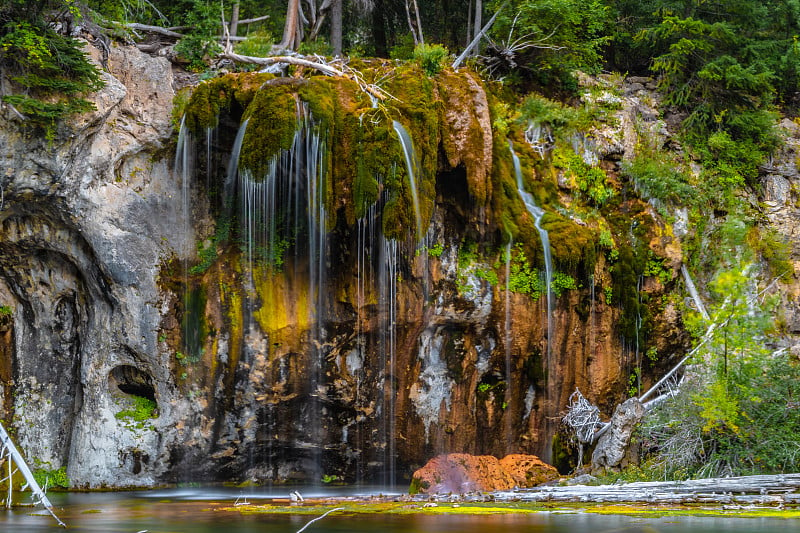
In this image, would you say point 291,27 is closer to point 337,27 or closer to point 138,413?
point 337,27

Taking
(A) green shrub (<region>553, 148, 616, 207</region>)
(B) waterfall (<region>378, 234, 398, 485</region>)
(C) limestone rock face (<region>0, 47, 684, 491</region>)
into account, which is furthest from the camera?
(A) green shrub (<region>553, 148, 616, 207</region>)

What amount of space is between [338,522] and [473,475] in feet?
10.2

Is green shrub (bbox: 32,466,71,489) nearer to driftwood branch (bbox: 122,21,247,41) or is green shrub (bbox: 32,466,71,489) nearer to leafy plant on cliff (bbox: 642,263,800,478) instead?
driftwood branch (bbox: 122,21,247,41)

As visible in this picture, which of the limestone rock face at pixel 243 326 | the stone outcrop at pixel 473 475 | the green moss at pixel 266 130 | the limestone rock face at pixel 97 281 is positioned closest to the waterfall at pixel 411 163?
the limestone rock face at pixel 243 326

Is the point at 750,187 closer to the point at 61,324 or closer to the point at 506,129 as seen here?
the point at 506,129

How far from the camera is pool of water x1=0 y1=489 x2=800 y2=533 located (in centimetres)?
829

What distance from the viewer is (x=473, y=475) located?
38.3ft

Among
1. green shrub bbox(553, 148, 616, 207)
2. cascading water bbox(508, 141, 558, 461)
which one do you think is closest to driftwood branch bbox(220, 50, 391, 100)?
cascading water bbox(508, 141, 558, 461)

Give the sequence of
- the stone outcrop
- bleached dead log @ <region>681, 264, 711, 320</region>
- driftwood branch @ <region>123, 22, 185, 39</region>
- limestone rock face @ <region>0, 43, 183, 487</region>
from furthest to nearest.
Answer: driftwood branch @ <region>123, 22, 185, 39</region>
bleached dead log @ <region>681, 264, 711, 320</region>
limestone rock face @ <region>0, 43, 183, 487</region>
the stone outcrop

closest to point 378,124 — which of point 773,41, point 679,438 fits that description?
point 679,438

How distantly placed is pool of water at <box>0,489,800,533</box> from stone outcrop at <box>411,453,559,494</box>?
212 centimetres

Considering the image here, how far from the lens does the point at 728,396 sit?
35.4 ft

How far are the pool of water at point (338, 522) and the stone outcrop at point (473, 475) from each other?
6.97 ft

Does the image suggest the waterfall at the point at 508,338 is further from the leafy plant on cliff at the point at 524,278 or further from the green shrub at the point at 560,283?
the green shrub at the point at 560,283
